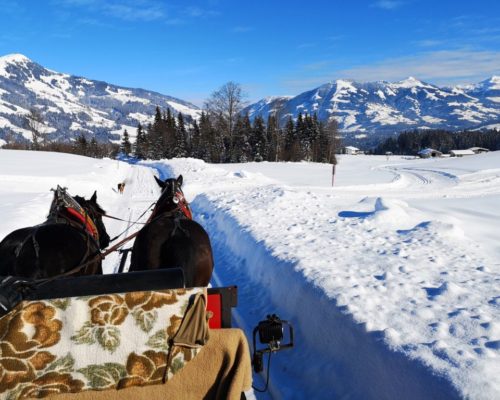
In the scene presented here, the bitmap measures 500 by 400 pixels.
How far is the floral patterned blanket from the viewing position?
7.14 ft

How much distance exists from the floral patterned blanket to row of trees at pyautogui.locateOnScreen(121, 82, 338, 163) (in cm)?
5116

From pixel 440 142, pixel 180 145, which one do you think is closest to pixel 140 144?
pixel 180 145

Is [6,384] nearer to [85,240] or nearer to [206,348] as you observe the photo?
[206,348]

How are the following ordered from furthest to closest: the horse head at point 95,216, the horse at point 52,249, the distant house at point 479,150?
the distant house at point 479,150 → the horse head at point 95,216 → the horse at point 52,249

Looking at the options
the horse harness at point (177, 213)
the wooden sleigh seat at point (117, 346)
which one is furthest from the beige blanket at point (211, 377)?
the horse harness at point (177, 213)

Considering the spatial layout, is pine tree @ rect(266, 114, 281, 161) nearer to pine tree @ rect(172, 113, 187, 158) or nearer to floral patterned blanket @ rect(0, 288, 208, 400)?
pine tree @ rect(172, 113, 187, 158)

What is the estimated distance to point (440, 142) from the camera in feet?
369

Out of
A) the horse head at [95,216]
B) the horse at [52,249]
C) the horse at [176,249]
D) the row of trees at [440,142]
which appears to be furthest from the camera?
the row of trees at [440,142]

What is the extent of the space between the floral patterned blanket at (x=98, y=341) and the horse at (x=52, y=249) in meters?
1.44

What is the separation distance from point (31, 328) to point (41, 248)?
1.97 metres

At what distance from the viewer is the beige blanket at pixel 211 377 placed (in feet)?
7.64

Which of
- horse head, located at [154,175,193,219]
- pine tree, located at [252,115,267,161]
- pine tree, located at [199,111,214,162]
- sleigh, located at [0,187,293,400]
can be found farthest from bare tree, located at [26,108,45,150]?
sleigh, located at [0,187,293,400]

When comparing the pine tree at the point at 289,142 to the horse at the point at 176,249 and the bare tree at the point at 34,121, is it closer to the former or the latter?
the bare tree at the point at 34,121

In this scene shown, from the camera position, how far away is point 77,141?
244ft
